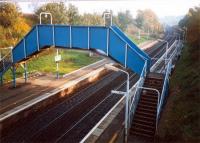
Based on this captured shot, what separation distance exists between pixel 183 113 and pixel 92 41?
403 inches

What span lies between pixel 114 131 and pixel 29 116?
357 inches

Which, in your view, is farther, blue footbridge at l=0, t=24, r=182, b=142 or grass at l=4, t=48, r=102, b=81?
grass at l=4, t=48, r=102, b=81

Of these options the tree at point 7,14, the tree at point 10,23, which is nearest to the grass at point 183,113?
the tree at point 10,23

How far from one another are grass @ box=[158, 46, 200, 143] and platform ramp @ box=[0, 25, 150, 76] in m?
4.64

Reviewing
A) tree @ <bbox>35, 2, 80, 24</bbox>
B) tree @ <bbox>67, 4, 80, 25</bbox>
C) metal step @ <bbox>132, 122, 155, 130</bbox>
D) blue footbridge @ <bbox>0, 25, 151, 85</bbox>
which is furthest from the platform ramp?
tree @ <bbox>67, 4, 80, 25</bbox>

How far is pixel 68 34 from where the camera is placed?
80.3 feet

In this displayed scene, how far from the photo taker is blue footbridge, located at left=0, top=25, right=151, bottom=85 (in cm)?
2162

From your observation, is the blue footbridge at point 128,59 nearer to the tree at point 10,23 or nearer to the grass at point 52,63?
the grass at point 52,63

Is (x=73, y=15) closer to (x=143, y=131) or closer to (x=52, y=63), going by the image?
(x=52, y=63)

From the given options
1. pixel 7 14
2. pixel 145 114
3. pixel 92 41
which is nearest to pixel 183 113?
pixel 145 114

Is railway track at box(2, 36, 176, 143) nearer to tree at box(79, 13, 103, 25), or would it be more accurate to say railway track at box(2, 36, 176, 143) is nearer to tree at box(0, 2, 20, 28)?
tree at box(0, 2, 20, 28)

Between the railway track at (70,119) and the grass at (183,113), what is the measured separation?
6756 millimetres

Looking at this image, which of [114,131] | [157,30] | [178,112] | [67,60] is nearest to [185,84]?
[178,112]

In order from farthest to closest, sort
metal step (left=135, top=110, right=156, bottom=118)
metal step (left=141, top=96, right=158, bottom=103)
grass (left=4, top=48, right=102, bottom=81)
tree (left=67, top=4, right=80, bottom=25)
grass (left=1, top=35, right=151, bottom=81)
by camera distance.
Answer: tree (left=67, top=4, right=80, bottom=25), grass (left=4, top=48, right=102, bottom=81), grass (left=1, top=35, right=151, bottom=81), metal step (left=141, top=96, right=158, bottom=103), metal step (left=135, top=110, right=156, bottom=118)
